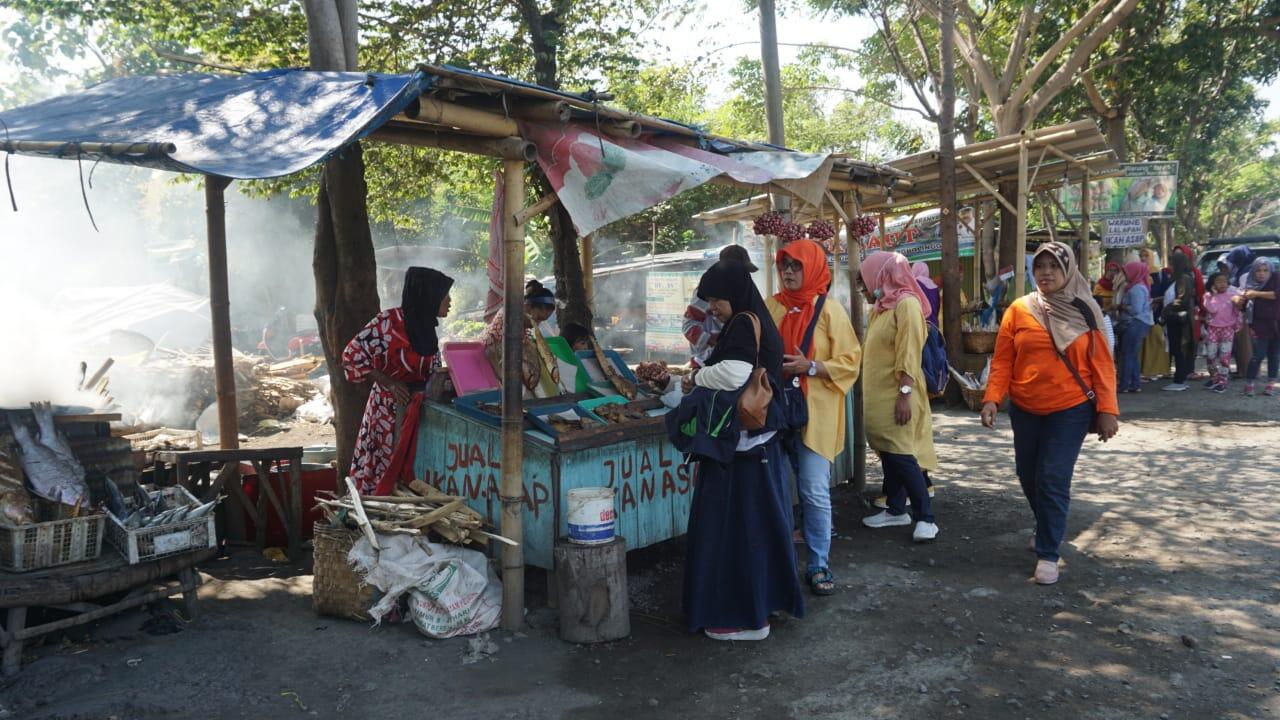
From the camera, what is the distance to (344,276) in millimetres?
5988

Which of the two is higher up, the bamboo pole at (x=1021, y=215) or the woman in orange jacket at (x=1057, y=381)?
the bamboo pole at (x=1021, y=215)

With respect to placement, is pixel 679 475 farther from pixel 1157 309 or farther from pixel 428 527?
pixel 1157 309

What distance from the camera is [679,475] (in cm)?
536

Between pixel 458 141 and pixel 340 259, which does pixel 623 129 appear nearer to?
pixel 458 141

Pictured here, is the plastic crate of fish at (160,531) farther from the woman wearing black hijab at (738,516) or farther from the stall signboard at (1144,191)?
the stall signboard at (1144,191)

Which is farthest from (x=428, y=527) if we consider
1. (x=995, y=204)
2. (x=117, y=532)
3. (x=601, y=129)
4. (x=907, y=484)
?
(x=995, y=204)

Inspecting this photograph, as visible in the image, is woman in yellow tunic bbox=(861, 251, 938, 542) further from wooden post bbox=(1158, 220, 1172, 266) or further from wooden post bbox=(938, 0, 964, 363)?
wooden post bbox=(1158, 220, 1172, 266)

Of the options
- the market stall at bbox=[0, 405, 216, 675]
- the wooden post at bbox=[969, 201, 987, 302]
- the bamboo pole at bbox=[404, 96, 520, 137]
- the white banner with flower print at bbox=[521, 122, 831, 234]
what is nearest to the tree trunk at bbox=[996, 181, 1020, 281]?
the wooden post at bbox=[969, 201, 987, 302]

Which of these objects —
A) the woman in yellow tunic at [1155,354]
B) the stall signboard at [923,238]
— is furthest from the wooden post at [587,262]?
the woman in yellow tunic at [1155,354]

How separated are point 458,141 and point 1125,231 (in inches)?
479

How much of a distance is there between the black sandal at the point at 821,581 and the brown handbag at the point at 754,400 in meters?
1.35

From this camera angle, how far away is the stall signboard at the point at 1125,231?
13.0m

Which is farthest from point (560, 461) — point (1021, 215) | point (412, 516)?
point (1021, 215)

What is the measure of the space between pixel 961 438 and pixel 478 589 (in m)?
6.55
